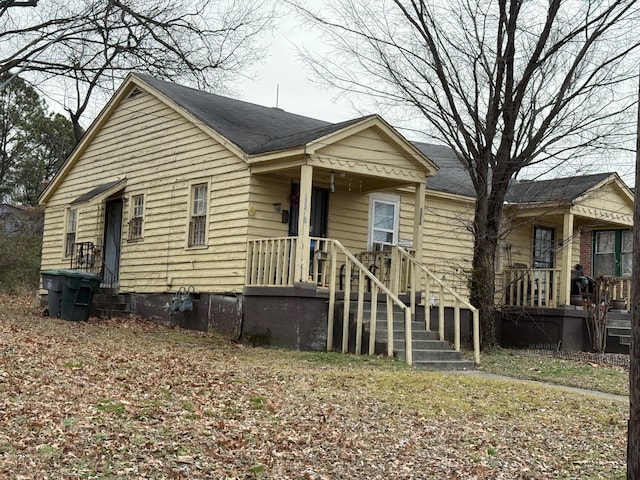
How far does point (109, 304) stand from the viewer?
1966cm

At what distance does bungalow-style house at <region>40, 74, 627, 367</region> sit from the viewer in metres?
14.7

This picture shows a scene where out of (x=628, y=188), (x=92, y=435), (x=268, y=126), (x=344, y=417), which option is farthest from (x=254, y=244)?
(x=628, y=188)

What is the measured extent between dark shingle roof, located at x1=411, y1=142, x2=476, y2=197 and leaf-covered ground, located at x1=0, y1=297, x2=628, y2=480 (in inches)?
352

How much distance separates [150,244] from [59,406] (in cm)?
1132

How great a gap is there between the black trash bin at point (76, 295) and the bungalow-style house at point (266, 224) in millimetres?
1546

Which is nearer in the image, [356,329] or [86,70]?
[356,329]

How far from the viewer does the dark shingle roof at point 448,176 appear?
20359 mm

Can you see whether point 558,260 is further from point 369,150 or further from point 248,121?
point 248,121

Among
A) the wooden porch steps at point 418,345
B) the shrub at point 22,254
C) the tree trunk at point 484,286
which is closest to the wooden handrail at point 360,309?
the wooden porch steps at point 418,345

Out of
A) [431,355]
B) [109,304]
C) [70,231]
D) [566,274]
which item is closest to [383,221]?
[566,274]

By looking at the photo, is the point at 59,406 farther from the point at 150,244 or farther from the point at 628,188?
the point at 628,188

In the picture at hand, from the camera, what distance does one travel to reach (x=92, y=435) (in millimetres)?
6883

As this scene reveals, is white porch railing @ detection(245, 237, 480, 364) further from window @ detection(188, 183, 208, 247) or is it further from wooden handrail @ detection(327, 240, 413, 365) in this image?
window @ detection(188, 183, 208, 247)

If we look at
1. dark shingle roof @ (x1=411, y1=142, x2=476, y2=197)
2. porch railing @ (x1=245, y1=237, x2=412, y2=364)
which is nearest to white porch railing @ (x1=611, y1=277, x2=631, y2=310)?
dark shingle roof @ (x1=411, y1=142, x2=476, y2=197)
